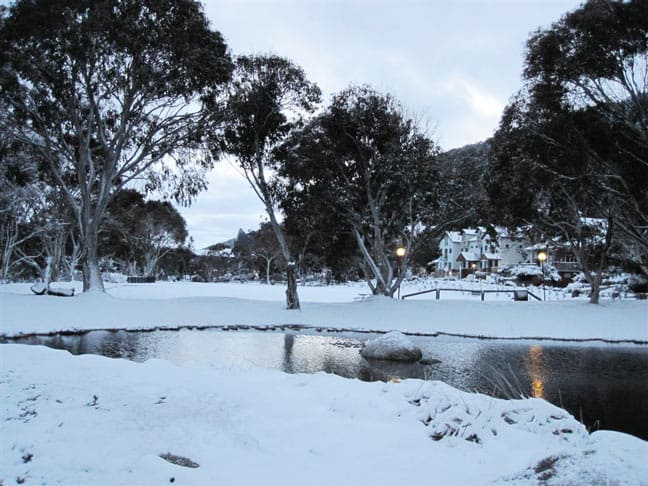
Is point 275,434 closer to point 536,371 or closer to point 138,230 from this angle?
point 536,371

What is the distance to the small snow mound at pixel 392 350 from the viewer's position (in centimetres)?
1092

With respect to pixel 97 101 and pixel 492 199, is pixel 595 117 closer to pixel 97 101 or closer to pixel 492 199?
pixel 492 199

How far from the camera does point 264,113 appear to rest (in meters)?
19.8

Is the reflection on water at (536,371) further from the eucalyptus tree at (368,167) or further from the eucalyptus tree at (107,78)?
the eucalyptus tree at (107,78)

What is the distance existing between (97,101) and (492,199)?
1876 centimetres

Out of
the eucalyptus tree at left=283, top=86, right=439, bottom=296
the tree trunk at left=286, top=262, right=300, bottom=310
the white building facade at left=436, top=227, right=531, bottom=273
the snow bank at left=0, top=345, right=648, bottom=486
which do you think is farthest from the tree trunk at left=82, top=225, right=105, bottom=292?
the white building facade at left=436, top=227, right=531, bottom=273

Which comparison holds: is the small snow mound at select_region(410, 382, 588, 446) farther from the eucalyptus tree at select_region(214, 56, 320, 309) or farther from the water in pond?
the eucalyptus tree at select_region(214, 56, 320, 309)

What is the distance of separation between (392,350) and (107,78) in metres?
16.8

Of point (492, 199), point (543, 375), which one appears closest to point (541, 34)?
point (492, 199)

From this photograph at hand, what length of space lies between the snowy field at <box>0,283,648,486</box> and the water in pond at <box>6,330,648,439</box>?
1571 mm

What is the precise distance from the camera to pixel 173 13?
1914 centimetres

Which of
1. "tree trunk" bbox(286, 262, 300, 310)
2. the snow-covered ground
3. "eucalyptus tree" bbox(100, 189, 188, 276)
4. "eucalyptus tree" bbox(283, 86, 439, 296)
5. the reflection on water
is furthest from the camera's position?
"eucalyptus tree" bbox(100, 189, 188, 276)

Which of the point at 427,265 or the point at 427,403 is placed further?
the point at 427,265

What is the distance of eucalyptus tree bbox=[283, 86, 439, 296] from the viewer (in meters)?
20.6
